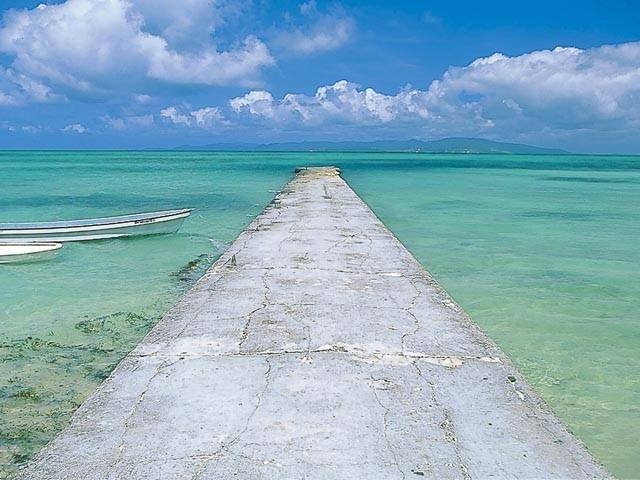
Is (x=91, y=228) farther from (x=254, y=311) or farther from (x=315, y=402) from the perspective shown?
(x=315, y=402)

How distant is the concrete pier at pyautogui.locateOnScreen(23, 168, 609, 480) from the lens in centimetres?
224

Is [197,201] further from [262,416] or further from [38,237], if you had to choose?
[262,416]

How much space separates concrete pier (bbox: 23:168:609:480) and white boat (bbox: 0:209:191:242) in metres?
5.86

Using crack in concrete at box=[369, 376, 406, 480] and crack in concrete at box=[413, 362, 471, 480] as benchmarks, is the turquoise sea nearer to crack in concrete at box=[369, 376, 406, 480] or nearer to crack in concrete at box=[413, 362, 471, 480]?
crack in concrete at box=[413, 362, 471, 480]

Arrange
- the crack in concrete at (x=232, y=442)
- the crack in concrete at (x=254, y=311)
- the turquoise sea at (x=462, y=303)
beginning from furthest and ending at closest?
1. the turquoise sea at (x=462, y=303)
2. the crack in concrete at (x=254, y=311)
3. the crack in concrete at (x=232, y=442)

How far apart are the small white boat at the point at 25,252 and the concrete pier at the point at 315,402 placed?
5100 millimetres

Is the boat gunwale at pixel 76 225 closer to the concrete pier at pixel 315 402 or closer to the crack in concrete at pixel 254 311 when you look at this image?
the crack in concrete at pixel 254 311

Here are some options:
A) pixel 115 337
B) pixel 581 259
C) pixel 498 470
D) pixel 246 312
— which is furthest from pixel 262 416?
pixel 581 259

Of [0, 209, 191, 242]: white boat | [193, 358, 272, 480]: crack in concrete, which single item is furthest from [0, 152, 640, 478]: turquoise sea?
[193, 358, 272, 480]: crack in concrete

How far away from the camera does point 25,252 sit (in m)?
8.66

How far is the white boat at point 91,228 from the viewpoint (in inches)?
367

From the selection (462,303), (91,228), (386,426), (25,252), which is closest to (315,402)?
(386,426)

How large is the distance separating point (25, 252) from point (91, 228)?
1.37 metres

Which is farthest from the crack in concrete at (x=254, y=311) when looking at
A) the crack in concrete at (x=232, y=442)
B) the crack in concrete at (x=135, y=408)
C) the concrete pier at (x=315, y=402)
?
the crack in concrete at (x=232, y=442)
